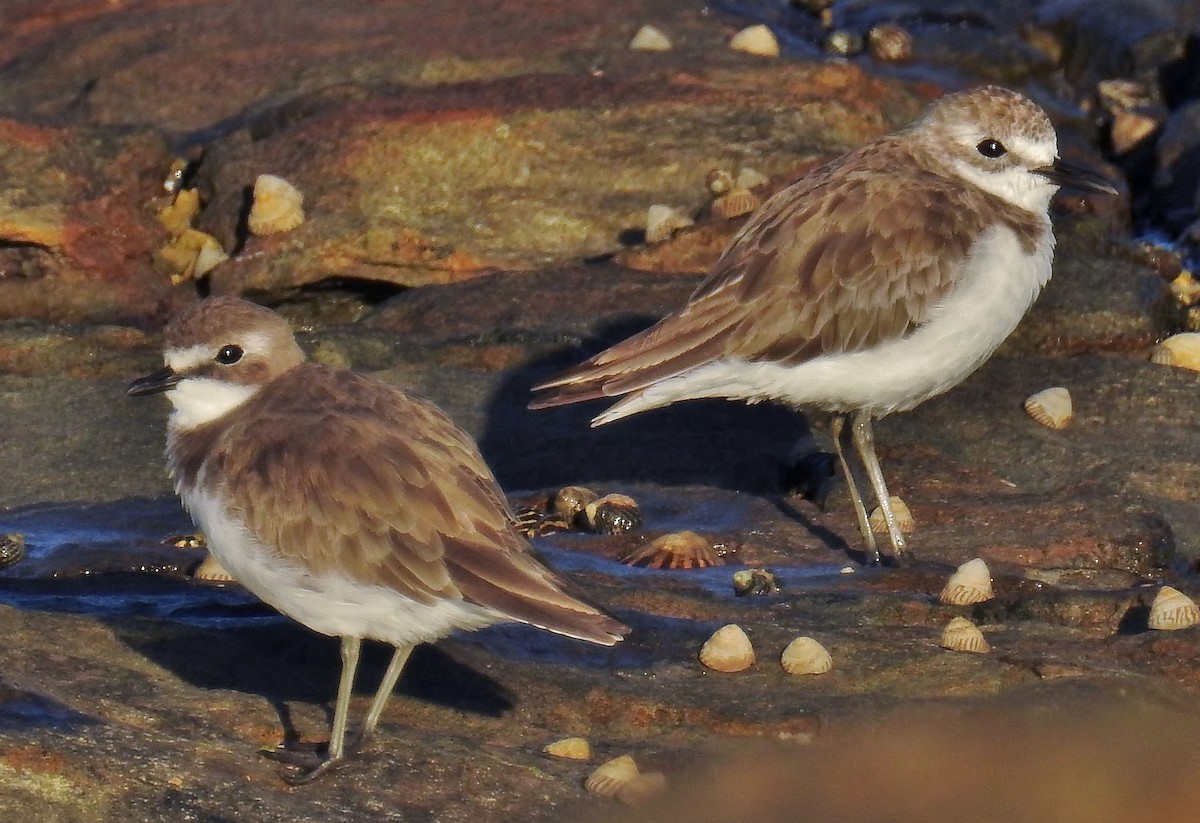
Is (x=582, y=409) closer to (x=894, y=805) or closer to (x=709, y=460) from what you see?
(x=709, y=460)

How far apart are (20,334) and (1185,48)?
9.20 m

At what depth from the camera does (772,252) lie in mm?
7609

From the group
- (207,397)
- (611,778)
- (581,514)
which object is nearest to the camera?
(611,778)

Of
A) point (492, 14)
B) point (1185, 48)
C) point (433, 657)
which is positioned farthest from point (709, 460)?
point (1185, 48)

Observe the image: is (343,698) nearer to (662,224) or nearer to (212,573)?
(212,573)

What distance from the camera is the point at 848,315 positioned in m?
7.47

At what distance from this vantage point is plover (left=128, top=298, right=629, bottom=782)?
17.4 ft

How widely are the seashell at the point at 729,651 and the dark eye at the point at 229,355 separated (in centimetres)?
190

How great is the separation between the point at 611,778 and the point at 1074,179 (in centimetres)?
411

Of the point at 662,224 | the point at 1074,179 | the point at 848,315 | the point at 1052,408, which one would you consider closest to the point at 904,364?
the point at 848,315

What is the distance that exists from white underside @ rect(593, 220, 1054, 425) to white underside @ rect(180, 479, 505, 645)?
2.07m

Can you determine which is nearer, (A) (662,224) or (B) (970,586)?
(B) (970,586)

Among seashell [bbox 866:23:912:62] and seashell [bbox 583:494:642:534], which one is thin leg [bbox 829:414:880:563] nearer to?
seashell [bbox 583:494:642:534]

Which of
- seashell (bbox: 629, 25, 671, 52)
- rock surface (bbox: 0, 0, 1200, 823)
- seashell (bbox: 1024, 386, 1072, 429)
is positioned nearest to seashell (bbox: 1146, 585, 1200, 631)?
rock surface (bbox: 0, 0, 1200, 823)
